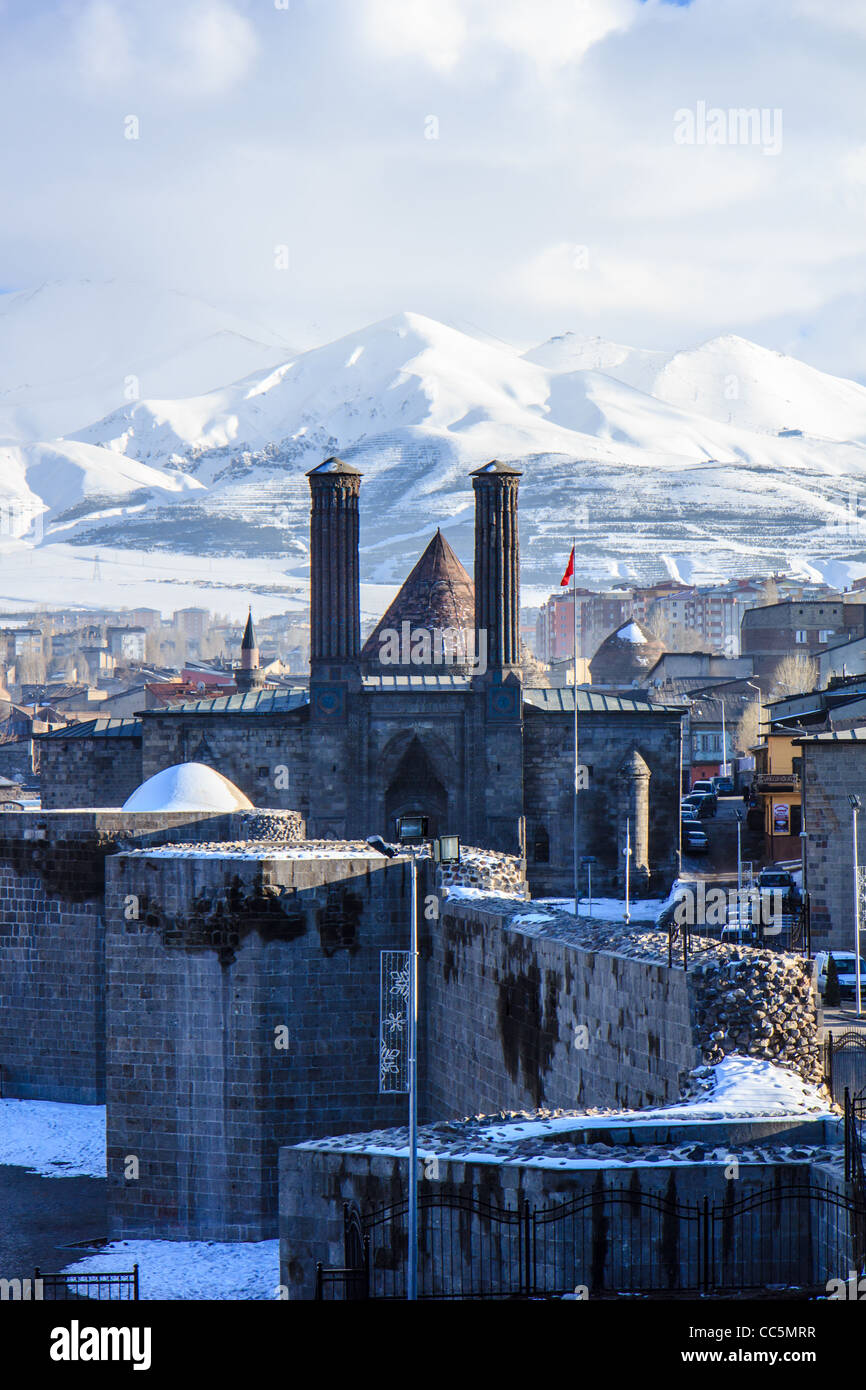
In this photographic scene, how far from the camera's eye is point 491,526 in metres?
51.5

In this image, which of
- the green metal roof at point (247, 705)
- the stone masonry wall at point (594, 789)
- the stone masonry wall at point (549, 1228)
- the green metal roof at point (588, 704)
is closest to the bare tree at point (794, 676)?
the green metal roof at point (588, 704)

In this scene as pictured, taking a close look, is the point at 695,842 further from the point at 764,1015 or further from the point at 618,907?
the point at 764,1015

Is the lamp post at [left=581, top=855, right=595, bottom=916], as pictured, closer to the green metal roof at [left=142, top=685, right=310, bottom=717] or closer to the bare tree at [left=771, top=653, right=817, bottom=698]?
the green metal roof at [left=142, top=685, right=310, bottom=717]

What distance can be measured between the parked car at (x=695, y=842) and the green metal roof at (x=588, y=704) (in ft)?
33.1

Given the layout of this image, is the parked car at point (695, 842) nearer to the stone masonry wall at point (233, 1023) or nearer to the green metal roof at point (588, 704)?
the green metal roof at point (588, 704)

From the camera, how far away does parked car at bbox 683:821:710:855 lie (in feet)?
197

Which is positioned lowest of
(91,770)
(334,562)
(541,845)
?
(541,845)

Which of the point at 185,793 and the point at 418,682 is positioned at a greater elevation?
the point at 418,682

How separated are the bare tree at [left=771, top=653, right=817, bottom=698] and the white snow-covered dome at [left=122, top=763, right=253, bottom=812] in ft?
224

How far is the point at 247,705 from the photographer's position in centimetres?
5100

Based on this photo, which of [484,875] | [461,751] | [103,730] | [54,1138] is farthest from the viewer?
[103,730]

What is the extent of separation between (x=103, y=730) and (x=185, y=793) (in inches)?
671

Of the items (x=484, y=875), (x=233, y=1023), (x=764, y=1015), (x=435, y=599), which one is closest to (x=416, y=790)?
(x=435, y=599)

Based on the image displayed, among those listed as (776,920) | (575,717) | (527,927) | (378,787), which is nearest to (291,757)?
(378,787)
